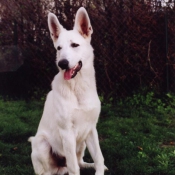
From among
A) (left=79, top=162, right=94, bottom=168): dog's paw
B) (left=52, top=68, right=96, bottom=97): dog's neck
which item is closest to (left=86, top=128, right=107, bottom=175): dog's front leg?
(left=79, top=162, right=94, bottom=168): dog's paw

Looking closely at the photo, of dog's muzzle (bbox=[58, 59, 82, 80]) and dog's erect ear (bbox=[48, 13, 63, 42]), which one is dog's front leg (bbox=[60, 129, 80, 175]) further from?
dog's erect ear (bbox=[48, 13, 63, 42])

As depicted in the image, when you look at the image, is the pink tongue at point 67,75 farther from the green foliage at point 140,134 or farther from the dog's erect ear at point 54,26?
the green foliage at point 140,134

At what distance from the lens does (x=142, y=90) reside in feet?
21.9

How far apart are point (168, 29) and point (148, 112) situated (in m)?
1.67

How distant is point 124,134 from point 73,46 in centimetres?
209

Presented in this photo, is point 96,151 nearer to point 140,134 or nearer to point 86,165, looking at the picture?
point 86,165

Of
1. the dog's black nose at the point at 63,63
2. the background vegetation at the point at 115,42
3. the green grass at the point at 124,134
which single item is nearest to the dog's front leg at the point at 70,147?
the green grass at the point at 124,134

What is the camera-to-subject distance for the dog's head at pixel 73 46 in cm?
339

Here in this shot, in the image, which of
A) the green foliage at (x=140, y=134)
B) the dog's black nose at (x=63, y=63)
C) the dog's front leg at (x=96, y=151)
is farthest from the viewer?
the green foliage at (x=140, y=134)

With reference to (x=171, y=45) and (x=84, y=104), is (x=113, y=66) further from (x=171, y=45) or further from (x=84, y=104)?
(x=84, y=104)

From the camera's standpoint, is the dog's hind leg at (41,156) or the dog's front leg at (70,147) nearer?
the dog's front leg at (70,147)

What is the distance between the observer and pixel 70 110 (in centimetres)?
341

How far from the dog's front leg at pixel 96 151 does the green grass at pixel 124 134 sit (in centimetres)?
A: 24

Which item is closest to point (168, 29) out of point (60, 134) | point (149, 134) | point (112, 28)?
point (112, 28)
